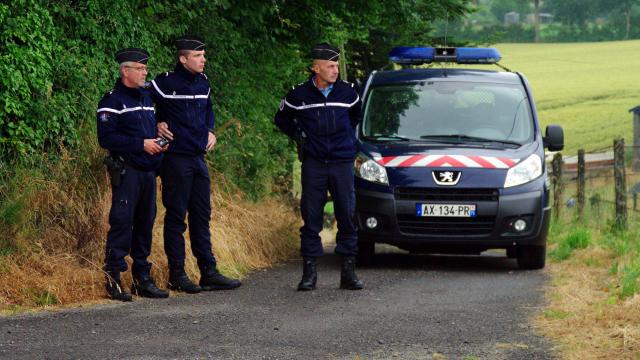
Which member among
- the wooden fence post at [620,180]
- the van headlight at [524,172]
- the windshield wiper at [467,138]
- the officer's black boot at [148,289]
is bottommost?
the wooden fence post at [620,180]

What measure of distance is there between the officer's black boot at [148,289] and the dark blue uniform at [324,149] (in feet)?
4.22

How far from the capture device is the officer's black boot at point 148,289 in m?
9.56

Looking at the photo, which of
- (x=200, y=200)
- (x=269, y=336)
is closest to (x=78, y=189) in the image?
(x=200, y=200)

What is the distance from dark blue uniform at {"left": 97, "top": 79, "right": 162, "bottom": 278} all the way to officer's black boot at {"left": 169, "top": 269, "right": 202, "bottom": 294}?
60 cm

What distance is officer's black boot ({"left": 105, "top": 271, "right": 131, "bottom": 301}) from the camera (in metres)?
9.34

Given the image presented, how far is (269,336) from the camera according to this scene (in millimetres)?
7867

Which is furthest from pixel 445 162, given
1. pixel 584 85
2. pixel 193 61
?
pixel 584 85

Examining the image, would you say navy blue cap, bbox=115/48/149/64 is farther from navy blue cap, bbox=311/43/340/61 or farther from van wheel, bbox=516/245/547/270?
van wheel, bbox=516/245/547/270

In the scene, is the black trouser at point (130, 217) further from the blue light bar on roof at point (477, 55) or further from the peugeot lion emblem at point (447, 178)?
the blue light bar on roof at point (477, 55)

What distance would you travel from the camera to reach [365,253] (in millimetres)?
12406

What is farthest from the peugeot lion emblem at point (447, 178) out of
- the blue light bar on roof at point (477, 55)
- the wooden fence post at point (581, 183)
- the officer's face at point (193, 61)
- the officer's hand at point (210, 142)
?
the wooden fence post at point (581, 183)

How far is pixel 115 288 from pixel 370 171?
10.8 ft

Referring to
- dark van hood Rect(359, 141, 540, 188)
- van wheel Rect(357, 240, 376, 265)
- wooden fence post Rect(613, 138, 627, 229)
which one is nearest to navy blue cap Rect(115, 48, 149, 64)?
dark van hood Rect(359, 141, 540, 188)

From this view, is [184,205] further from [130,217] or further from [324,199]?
[324,199]
